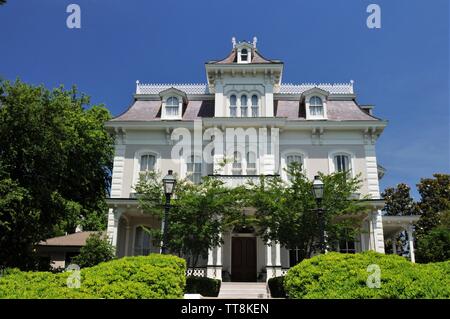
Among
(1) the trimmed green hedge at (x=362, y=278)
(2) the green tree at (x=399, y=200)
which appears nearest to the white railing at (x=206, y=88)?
(1) the trimmed green hedge at (x=362, y=278)

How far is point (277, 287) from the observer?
14.8 metres

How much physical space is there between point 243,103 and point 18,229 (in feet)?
41.8

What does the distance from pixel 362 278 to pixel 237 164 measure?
1411cm

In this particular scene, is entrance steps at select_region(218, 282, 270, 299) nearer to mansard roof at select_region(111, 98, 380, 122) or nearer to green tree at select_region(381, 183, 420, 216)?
mansard roof at select_region(111, 98, 380, 122)

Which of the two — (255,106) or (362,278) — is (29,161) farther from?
(362,278)

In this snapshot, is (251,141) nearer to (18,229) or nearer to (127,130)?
(127,130)

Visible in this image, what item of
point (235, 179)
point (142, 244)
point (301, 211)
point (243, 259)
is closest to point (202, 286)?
point (301, 211)

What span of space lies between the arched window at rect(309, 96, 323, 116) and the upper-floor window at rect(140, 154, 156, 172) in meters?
9.21

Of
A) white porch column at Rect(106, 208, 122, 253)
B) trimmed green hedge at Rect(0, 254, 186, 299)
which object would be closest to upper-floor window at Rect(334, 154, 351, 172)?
white porch column at Rect(106, 208, 122, 253)

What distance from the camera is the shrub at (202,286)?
576 inches

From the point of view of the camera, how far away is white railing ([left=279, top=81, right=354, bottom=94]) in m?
23.9

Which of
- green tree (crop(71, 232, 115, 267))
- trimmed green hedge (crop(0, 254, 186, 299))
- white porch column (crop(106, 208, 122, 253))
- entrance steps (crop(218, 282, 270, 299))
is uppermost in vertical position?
white porch column (crop(106, 208, 122, 253))
